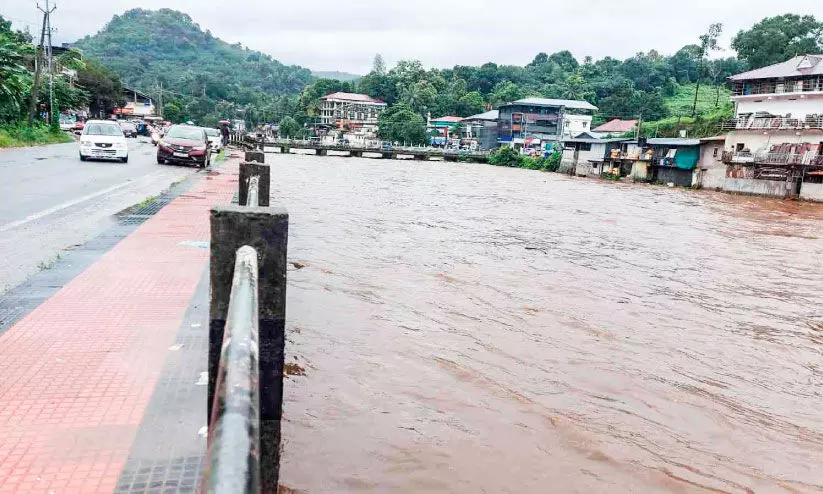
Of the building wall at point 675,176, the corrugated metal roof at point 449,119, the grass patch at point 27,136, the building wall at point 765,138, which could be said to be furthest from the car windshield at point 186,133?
the corrugated metal roof at point 449,119

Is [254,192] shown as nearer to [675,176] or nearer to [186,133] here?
[186,133]

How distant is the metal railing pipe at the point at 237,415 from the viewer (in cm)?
97

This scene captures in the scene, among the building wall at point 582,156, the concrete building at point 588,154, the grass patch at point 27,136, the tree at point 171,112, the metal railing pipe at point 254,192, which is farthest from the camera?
the tree at point 171,112

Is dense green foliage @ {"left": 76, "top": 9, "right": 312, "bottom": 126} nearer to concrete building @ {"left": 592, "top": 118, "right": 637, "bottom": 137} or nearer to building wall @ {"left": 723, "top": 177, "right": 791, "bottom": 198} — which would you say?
concrete building @ {"left": 592, "top": 118, "right": 637, "bottom": 137}

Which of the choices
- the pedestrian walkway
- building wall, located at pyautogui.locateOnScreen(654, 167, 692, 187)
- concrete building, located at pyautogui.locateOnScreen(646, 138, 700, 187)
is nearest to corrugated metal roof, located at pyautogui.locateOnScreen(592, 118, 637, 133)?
concrete building, located at pyautogui.locateOnScreen(646, 138, 700, 187)

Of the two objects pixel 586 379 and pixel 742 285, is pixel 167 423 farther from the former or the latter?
pixel 742 285

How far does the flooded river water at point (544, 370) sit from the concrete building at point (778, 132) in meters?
30.0

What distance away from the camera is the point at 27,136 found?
1180 inches

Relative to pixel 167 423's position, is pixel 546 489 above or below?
below

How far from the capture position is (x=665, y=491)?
4.30m

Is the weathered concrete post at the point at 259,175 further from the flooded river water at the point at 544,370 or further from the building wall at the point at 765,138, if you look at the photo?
the building wall at the point at 765,138

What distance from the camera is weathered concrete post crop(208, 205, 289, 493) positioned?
193 centimetres

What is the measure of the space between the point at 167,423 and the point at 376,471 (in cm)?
144

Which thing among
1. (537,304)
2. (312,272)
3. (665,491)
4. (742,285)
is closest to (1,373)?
(665,491)
